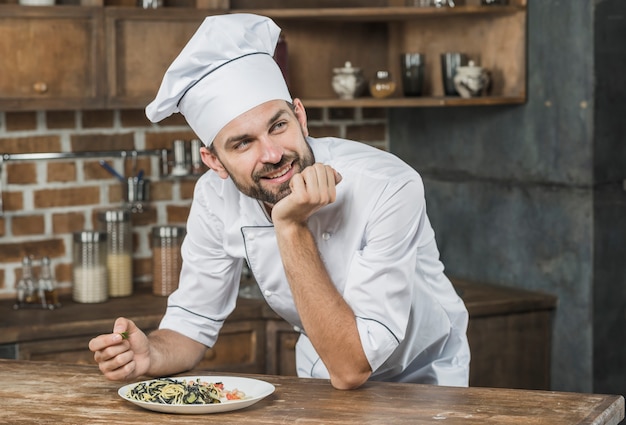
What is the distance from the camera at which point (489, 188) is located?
376cm

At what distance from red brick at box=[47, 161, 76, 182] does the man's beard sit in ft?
5.46

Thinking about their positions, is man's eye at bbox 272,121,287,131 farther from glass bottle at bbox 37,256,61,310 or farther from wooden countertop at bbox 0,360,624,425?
glass bottle at bbox 37,256,61,310

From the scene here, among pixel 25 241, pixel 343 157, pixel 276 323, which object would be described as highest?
pixel 343 157

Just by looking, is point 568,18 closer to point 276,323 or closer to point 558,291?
point 558,291

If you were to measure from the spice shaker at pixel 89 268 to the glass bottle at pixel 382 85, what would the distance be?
1.06m

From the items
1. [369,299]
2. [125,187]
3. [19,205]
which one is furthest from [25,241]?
[369,299]

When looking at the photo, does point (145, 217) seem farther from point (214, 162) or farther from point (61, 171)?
point (214, 162)

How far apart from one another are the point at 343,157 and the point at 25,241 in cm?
175

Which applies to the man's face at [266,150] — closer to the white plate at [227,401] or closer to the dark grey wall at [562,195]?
the white plate at [227,401]

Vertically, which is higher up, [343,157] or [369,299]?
[343,157]

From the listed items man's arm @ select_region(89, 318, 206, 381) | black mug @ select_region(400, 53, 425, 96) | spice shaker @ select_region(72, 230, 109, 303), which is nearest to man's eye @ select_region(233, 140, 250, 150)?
man's arm @ select_region(89, 318, 206, 381)

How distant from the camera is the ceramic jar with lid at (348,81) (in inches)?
148

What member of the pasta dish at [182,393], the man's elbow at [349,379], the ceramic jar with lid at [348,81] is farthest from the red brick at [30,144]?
the man's elbow at [349,379]

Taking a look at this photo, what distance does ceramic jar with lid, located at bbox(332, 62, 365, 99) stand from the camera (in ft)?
12.3
